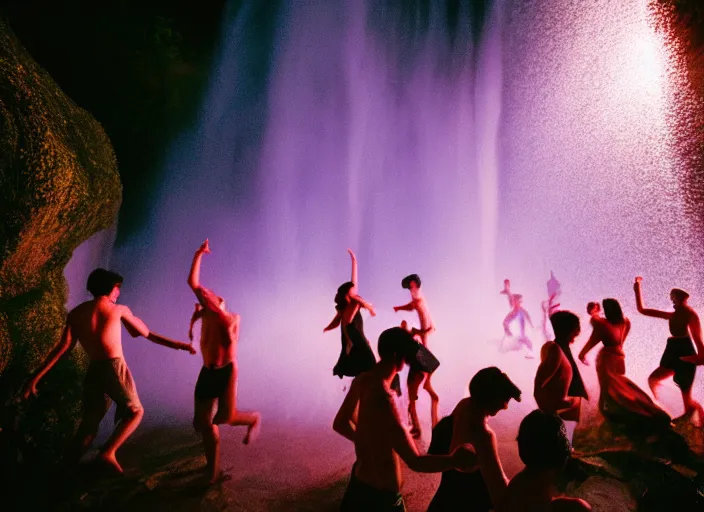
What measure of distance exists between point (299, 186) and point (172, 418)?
1663 cm

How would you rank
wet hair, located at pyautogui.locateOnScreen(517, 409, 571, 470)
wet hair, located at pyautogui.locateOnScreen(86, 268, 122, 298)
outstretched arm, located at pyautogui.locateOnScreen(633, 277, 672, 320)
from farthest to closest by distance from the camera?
outstretched arm, located at pyautogui.locateOnScreen(633, 277, 672, 320) → wet hair, located at pyautogui.locateOnScreen(86, 268, 122, 298) → wet hair, located at pyautogui.locateOnScreen(517, 409, 571, 470)

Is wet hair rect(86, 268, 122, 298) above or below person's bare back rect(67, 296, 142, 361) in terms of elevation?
above

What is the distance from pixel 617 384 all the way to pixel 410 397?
2255mm

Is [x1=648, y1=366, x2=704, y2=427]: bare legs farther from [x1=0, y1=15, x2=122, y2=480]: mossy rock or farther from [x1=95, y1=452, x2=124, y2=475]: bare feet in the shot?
[x1=0, y1=15, x2=122, y2=480]: mossy rock

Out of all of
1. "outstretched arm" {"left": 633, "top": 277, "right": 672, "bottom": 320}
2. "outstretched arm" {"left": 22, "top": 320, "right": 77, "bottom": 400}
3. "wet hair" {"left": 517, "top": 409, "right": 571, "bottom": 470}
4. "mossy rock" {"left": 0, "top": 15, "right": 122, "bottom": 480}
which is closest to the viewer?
"wet hair" {"left": 517, "top": 409, "right": 571, "bottom": 470}

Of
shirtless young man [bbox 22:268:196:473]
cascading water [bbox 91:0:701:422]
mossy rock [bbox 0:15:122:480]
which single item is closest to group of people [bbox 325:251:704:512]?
shirtless young man [bbox 22:268:196:473]

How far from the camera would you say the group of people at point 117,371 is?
394 centimetres

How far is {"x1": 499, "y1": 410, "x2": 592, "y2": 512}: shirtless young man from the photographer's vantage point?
195cm

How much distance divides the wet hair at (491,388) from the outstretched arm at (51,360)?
3.57 m

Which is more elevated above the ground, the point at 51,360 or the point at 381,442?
the point at 51,360

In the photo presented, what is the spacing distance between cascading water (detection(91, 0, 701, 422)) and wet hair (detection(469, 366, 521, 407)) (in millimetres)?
7489

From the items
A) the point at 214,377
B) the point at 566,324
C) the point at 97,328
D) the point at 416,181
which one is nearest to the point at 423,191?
the point at 416,181

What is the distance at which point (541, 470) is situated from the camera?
198 centimetres

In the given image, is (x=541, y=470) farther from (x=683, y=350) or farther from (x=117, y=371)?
(x=683, y=350)
